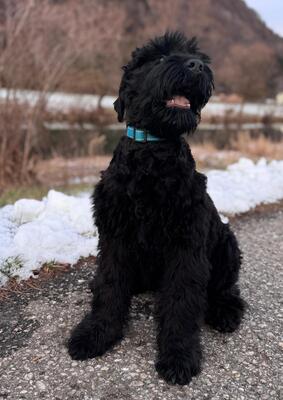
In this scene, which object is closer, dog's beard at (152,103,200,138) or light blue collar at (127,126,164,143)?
dog's beard at (152,103,200,138)

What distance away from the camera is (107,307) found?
3133 millimetres

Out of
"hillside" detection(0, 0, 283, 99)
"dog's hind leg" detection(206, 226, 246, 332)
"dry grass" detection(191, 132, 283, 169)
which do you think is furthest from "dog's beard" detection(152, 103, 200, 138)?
"dry grass" detection(191, 132, 283, 169)

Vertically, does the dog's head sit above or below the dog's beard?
above

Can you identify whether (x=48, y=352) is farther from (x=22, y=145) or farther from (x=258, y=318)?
(x=22, y=145)

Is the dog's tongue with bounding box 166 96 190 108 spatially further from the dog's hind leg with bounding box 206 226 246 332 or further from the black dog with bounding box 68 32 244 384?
the dog's hind leg with bounding box 206 226 246 332

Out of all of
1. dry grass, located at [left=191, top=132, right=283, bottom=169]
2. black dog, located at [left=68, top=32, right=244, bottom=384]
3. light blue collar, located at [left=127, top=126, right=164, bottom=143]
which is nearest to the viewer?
black dog, located at [left=68, top=32, right=244, bottom=384]

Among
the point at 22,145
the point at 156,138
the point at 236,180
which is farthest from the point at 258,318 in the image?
the point at 22,145

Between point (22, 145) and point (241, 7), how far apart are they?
342ft

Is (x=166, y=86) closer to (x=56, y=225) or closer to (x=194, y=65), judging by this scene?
(x=194, y=65)

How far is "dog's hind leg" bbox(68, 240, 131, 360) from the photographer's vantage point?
120 inches

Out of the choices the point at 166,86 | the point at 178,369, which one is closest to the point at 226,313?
the point at 178,369

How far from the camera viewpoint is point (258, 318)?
3.62m

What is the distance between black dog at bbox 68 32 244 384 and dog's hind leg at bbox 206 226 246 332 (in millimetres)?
317

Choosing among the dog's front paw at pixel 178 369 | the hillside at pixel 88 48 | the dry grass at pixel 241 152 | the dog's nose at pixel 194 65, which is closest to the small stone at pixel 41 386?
the dog's front paw at pixel 178 369
